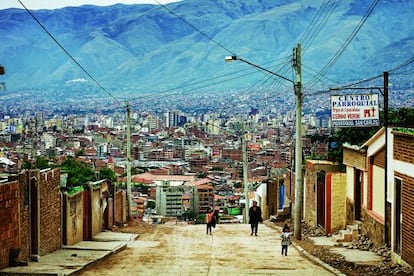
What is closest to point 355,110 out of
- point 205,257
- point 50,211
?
point 205,257

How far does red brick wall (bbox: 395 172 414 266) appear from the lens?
693 inches

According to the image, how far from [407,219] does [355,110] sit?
727 centimetres

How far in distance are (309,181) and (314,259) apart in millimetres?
11783

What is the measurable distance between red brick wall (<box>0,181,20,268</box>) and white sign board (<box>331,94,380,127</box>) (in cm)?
1079

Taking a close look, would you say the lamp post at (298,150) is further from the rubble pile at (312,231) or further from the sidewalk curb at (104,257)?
the sidewalk curb at (104,257)

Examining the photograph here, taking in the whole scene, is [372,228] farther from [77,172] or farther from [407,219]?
[77,172]

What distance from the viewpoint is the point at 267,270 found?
1892 cm

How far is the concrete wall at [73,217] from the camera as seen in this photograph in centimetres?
2391

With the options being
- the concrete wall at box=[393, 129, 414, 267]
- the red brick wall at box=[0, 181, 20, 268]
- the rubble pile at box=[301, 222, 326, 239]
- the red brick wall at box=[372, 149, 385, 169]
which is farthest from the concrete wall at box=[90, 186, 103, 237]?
the concrete wall at box=[393, 129, 414, 267]

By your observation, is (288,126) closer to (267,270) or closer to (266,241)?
(266,241)

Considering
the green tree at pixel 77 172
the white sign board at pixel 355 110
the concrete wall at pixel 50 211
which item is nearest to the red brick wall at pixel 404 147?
the white sign board at pixel 355 110

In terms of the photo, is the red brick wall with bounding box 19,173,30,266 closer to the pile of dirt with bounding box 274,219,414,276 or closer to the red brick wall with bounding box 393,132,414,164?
the pile of dirt with bounding box 274,219,414,276

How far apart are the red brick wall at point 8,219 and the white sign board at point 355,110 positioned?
10795mm

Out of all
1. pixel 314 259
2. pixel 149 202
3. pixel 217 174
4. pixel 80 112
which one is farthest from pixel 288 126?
pixel 314 259
